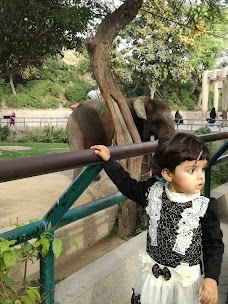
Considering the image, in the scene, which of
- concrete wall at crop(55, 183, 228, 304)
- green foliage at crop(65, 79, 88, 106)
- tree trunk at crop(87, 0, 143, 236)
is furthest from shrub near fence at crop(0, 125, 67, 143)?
concrete wall at crop(55, 183, 228, 304)

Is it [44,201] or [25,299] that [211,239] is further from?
[44,201]

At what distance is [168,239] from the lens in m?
1.57

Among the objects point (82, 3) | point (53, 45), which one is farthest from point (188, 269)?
point (53, 45)

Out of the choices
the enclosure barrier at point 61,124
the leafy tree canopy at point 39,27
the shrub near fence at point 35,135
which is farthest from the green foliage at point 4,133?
the leafy tree canopy at point 39,27

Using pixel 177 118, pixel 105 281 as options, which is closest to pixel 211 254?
pixel 105 281

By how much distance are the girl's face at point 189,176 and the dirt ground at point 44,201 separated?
2094 millimetres

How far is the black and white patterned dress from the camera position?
1.53 m

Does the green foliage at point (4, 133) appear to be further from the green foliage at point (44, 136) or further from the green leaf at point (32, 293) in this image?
the green leaf at point (32, 293)

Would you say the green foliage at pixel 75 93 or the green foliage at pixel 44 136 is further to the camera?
the green foliage at pixel 75 93

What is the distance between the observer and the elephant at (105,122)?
6.23 metres

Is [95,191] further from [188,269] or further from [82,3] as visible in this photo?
[188,269]

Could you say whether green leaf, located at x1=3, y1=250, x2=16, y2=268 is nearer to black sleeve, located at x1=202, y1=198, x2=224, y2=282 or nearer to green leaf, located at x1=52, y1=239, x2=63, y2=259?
green leaf, located at x1=52, y1=239, x2=63, y2=259

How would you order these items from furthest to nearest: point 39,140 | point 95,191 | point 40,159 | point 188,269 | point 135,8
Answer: point 39,140
point 95,191
point 135,8
point 188,269
point 40,159

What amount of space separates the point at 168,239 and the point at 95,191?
4590mm
